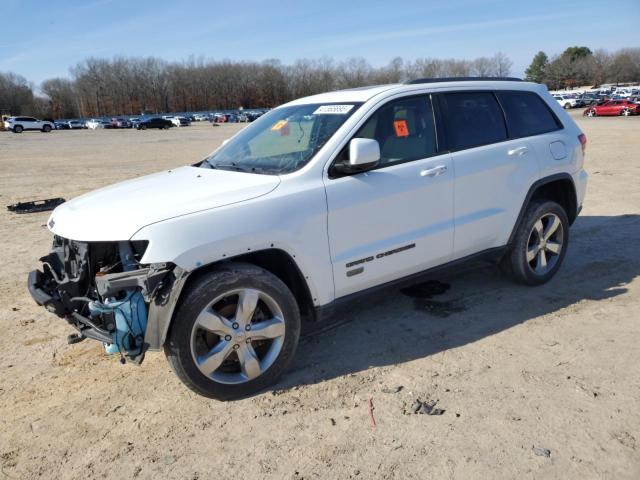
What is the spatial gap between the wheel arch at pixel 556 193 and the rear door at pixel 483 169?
75 mm

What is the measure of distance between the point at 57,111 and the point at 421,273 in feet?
437

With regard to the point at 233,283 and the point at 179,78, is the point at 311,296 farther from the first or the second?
the point at 179,78

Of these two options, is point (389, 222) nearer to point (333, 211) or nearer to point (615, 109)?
point (333, 211)

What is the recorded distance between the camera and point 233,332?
3.31 meters

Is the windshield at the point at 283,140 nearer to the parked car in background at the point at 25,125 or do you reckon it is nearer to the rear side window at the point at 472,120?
the rear side window at the point at 472,120

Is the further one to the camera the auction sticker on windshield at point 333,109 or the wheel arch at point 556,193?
the wheel arch at point 556,193

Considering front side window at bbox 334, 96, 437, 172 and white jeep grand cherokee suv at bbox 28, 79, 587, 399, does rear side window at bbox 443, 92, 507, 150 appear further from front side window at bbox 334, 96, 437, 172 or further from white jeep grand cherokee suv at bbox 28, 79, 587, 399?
front side window at bbox 334, 96, 437, 172

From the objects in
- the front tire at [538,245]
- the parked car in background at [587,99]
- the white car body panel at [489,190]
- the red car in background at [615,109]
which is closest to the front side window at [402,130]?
the white car body panel at [489,190]

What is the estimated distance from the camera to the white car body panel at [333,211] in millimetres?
3164

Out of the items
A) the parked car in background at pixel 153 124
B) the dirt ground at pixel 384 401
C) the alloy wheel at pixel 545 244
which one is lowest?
the dirt ground at pixel 384 401

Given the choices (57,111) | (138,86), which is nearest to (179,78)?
(138,86)

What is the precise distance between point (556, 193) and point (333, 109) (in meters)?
2.67

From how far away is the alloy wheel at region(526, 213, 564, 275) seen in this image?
5.02 meters

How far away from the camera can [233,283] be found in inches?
127
